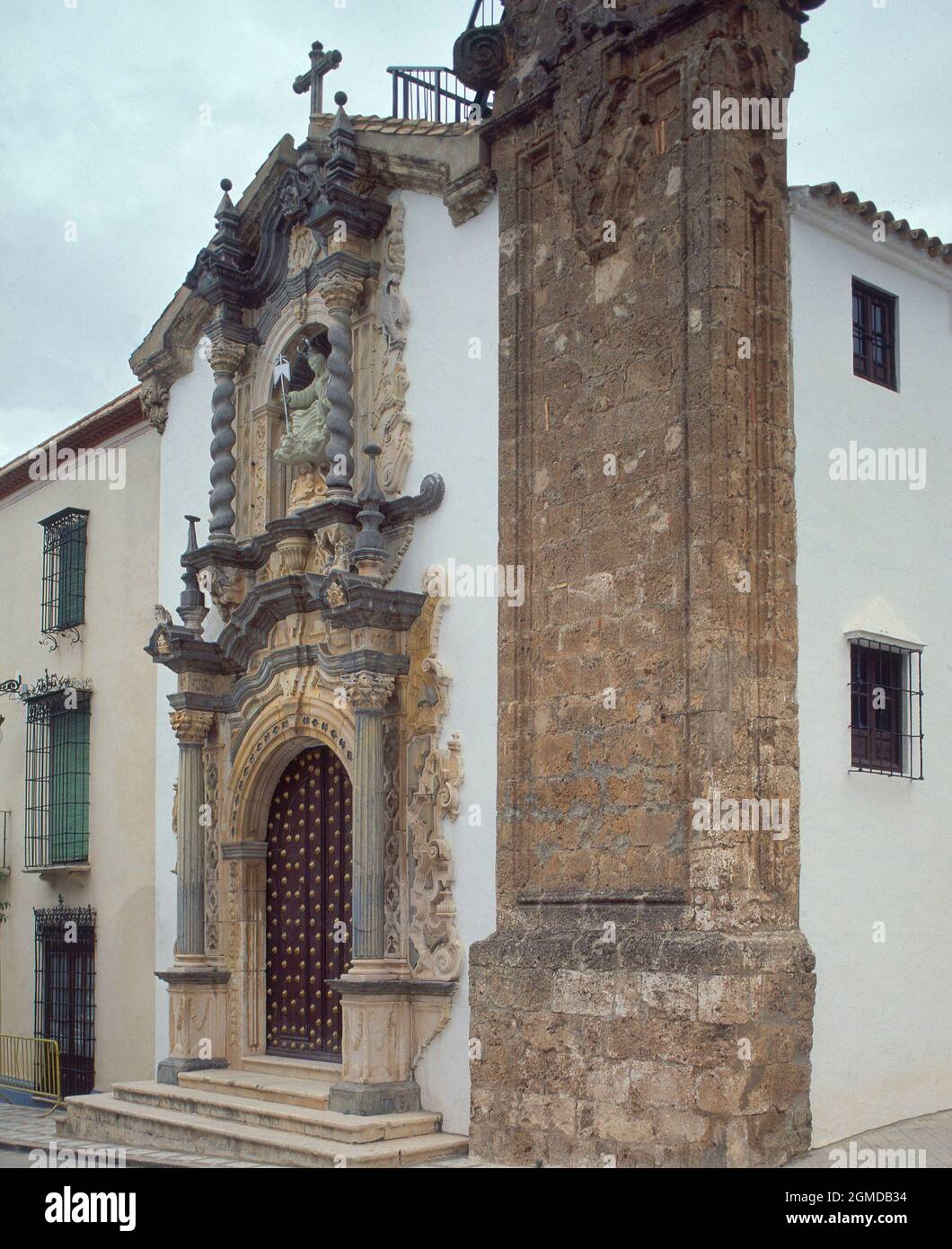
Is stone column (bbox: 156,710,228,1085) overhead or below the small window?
below

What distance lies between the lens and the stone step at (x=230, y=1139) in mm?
9633

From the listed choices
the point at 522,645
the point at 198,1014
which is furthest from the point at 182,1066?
the point at 522,645

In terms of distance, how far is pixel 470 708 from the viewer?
34.8 feet

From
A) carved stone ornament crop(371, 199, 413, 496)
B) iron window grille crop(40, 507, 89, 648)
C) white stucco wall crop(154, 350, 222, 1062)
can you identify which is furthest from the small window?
iron window grille crop(40, 507, 89, 648)

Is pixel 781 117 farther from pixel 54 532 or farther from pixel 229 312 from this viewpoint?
pixel 54 532

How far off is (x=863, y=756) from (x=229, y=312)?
257 inches

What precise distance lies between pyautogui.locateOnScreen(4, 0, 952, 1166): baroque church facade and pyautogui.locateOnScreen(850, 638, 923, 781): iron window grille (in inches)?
1.6

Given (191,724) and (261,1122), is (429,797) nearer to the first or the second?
(261,1122)

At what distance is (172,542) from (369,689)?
412cm

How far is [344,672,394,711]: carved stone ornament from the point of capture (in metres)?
10.8

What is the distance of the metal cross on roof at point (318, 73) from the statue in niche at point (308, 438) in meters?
2.03

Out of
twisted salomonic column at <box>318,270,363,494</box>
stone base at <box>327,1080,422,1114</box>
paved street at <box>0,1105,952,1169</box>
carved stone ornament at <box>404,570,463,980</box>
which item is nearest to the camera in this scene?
paved street at <box>0,1105,952,1169</box>

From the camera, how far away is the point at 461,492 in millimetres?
10914

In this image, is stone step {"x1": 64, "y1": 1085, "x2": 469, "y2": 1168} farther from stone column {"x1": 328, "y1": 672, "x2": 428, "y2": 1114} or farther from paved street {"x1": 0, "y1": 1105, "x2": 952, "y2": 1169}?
stone column {"x1": 328, "y1": 672, "x2": 428, "y2": 1114}
